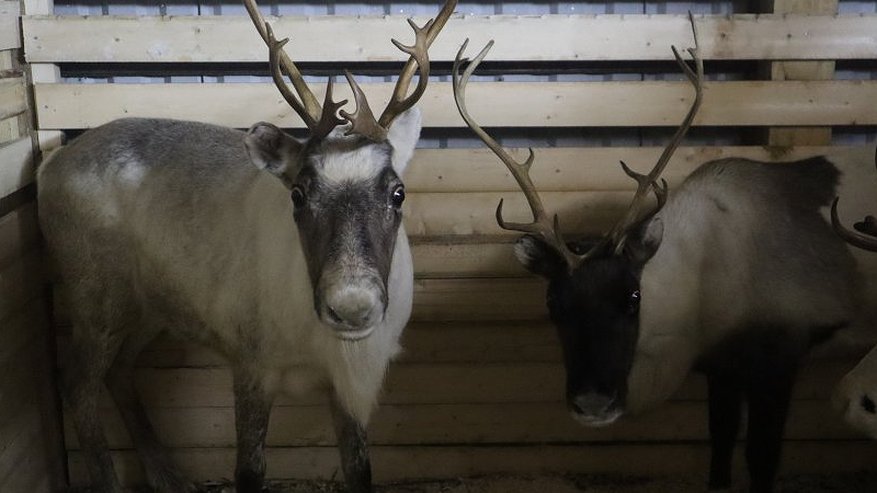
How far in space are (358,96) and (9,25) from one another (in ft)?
5.35

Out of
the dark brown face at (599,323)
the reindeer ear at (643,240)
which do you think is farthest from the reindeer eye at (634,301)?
the reindeer ear at (643,240)

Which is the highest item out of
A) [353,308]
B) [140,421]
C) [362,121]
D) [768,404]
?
[362,121]

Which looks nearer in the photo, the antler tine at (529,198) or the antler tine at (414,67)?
the antler tine at (414,67)

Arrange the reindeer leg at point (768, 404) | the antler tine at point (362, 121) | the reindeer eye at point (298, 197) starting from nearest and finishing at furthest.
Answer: the antler tine at point (362, 121), the reindeer eye at point (298, 197), the reindeer leg at point (768, 404)

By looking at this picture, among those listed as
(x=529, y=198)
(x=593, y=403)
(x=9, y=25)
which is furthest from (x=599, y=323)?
(x=9, y=25)

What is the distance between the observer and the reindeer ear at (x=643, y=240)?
131 inches

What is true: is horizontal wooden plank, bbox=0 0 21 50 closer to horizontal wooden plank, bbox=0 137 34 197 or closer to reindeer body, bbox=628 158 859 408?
horizontal wooden plank, bbox=0 137 34 197

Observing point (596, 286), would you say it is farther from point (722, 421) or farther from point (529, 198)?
point (722, 421)

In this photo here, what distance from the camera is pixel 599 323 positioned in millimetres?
3236

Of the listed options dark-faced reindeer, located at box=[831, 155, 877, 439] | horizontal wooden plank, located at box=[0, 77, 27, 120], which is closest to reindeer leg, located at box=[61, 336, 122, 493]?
horizontal wooden plank, located at box=[0, 77, 27, 120]

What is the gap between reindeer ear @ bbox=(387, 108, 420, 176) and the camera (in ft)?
9.98

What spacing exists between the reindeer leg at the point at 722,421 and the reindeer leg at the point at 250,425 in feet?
5.46

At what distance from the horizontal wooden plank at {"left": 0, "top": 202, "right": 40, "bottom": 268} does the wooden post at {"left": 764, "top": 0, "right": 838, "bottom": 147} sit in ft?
9.45

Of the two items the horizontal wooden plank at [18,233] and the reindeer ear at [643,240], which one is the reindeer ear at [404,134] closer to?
the reindeer ear at [643,240]
